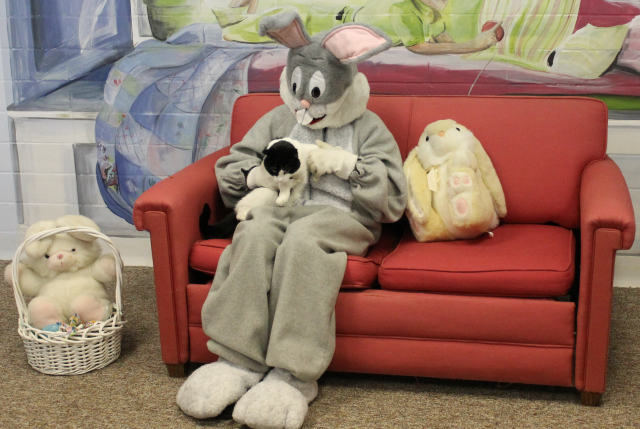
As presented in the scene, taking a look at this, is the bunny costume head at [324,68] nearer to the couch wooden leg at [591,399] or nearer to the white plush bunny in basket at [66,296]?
the white plush bunny in basket at [66,296]

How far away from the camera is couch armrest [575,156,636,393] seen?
163cm

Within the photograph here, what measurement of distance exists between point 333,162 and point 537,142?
73 centimetres

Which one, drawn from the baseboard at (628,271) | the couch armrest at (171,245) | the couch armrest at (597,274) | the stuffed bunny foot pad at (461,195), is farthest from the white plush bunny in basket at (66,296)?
the baseboard at (628,271)

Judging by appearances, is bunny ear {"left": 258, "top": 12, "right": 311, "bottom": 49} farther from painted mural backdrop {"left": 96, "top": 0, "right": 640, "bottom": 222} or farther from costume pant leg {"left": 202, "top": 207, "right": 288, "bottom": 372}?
painted mural backdrop {"left": 96, "top": 0, "right": 640, "bottom": 222}

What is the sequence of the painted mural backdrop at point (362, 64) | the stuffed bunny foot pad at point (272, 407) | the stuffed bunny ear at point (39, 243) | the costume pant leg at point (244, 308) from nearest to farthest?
the stuffed bunny foot pad at point (272, 407) < the costume pant leg at point (244, 308) < the stuffed bunny ear at point (39, 243) < the painted mural backdrop at point (362, 64)

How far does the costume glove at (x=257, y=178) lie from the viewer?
199 cm

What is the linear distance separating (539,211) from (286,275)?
3.03 feet

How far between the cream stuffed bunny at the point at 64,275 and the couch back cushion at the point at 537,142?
44.5 inches

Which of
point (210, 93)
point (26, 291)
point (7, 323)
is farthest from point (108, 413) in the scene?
point (210, 93)

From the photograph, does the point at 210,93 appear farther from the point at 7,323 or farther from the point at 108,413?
the point at 108,413

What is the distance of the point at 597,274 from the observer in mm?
1651

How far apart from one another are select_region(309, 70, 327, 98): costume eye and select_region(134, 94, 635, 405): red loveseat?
1.56 ft

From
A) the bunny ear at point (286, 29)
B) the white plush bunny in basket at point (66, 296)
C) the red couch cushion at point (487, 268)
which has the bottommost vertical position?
the white plush bunny in basket at point (66, 296)

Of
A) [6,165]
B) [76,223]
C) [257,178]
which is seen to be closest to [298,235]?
[257,178]
